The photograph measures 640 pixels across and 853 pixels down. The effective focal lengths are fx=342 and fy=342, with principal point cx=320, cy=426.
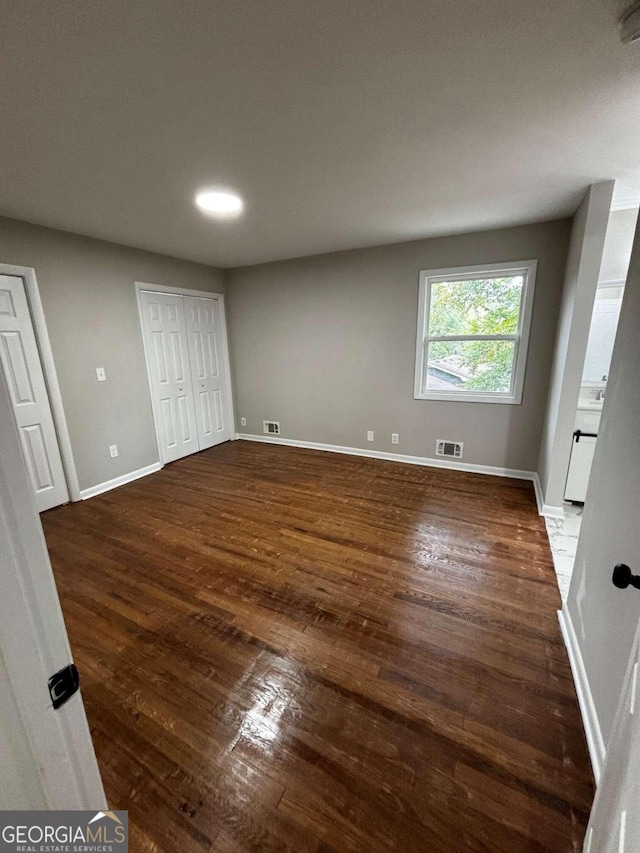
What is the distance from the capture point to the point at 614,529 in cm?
128

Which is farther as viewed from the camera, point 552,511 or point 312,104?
point 552,511

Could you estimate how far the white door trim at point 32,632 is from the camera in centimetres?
50

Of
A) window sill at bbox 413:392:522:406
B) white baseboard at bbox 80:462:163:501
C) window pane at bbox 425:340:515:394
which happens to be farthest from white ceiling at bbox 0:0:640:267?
white baseboard at bbox 80:462:163:501

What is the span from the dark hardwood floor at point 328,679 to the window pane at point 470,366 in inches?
54.2

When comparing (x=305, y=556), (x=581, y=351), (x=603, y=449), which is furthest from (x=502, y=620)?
(x=581, y=351)

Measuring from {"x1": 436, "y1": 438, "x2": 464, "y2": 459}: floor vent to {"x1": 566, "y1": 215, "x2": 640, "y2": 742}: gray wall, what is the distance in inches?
87.0

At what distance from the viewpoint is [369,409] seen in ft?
13.8

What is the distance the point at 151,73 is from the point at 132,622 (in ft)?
8.14

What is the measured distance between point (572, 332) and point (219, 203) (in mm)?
2704

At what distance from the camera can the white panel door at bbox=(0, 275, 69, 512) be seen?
2.70 m

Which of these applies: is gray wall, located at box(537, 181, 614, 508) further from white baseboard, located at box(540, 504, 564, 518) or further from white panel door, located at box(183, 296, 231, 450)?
white panel door, located at box(183, 296, 231, 450)

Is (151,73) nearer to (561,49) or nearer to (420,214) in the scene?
(561,49)

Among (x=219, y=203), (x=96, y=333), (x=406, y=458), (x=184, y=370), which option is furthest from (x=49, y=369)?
(x=406, y=458)

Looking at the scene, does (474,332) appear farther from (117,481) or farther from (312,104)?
(117,481)
